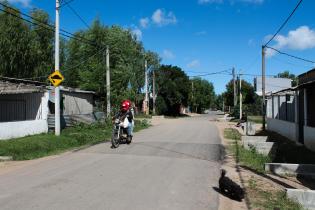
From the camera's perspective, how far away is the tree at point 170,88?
2726 inches

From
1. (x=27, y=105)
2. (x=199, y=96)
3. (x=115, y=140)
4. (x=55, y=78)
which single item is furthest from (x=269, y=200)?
(x=199, y=96)

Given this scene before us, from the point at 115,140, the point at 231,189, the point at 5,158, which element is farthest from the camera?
the point at 115,140

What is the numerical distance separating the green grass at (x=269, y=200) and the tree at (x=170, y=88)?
193ft

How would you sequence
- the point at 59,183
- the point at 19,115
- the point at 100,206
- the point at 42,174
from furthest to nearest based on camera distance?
1. the point at 19,115
2. the point at 42,174
3. the point at 59,183
4. the point at 100,206

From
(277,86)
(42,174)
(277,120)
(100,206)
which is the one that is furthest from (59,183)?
(277,86)

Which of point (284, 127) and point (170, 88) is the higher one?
point (170, 88)

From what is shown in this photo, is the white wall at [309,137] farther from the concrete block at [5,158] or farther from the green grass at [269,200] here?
the concrete block at [5,158]

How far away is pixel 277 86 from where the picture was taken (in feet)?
196

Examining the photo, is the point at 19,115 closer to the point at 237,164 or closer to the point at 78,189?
the point at 237,164

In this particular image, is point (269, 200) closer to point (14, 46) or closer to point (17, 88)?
point (17, 88)

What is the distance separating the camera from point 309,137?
1830 centimetres

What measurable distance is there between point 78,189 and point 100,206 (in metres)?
1.51

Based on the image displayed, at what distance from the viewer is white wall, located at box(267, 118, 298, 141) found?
21898 mm

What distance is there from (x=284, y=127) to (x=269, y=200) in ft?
58.4
